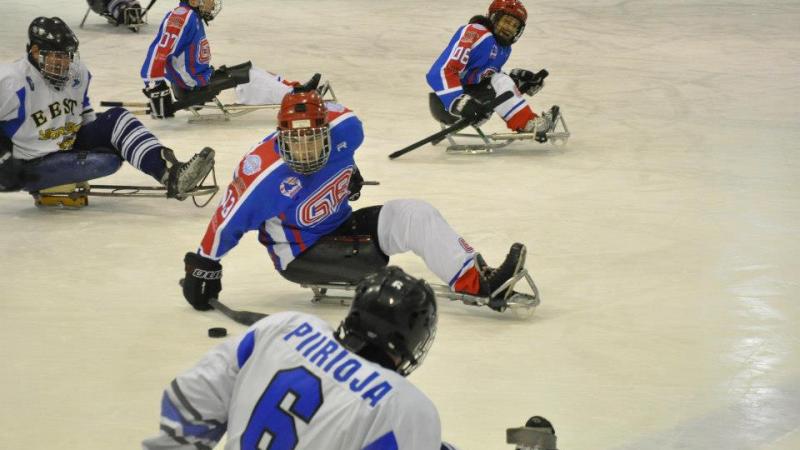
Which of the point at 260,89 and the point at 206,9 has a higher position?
the point at 206,9

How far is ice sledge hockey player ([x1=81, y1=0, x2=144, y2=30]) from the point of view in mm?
12430

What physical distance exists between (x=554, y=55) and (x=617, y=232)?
5.46 m

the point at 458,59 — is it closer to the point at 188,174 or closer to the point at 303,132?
the point at 188,174

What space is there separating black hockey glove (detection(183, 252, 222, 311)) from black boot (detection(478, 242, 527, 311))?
1.04 m

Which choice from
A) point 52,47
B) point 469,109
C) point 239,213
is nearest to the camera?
point 239,213

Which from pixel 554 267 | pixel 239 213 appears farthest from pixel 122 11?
pixel 239 213

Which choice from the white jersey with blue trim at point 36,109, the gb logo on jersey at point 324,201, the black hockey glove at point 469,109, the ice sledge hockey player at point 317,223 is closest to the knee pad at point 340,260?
the ice sledge hockey player at point 317,223

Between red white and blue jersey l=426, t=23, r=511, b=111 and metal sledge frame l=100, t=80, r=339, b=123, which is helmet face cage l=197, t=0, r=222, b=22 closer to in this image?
metal sledge frame l=100, t=80, r=339, b=123

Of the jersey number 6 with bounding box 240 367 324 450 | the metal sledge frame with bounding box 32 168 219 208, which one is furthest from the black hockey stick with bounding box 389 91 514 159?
the jersey number 6 with bounding box 240 367 324 450

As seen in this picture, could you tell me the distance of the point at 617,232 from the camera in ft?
20.2

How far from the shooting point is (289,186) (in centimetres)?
480

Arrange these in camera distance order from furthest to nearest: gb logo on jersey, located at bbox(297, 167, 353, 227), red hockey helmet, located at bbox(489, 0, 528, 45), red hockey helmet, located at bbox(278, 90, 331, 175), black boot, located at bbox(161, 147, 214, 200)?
red hockey helmet, located at bbox(489, 0, 528, 45), black boot, located at bbox(161, 147, 214, 200), gb logo on jersey, located at bbox(297, 167, 353, 227), red hockey helmet, located at bbox(278, 90, 331, 175)

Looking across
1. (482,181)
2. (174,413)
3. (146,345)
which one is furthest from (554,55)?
(174,413)

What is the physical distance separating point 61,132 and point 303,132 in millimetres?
2330
